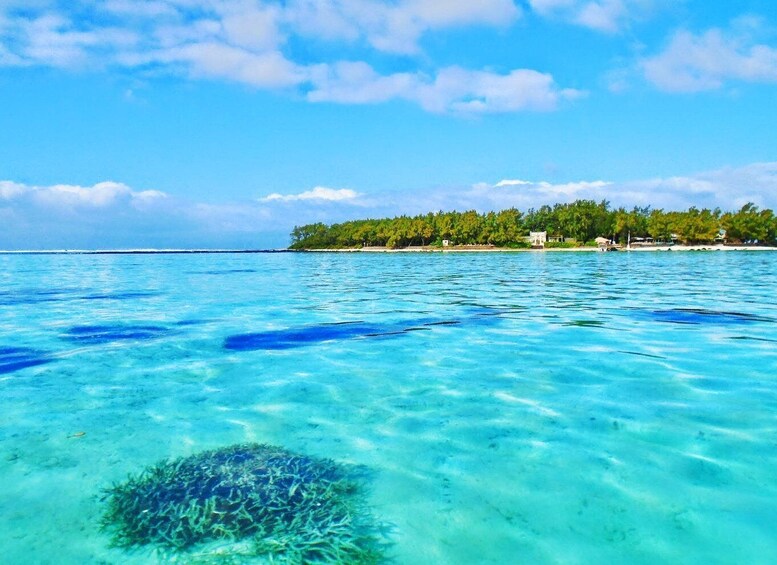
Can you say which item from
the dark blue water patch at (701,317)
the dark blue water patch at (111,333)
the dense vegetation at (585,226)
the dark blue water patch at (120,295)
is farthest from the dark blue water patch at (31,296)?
the dense vegetation at (585,226)

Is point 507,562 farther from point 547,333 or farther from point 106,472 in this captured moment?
point 547,333

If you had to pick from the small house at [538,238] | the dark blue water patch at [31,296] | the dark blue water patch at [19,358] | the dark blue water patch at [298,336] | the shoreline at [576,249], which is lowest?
the dark blue water patch at [31,296]

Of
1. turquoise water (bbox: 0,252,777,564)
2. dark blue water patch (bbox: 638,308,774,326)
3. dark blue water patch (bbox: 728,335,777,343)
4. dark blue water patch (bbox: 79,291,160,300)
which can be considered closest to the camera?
turquoise water (bbox: 0,252,777,564)

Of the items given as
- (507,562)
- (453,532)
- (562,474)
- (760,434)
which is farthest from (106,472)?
(760,434)

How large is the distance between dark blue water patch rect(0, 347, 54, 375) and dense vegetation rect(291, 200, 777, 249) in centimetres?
13375

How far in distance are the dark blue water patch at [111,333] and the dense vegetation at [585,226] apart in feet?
430

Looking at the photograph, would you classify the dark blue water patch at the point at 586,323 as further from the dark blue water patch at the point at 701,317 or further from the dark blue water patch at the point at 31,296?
the dark blue water patch at the point at 31,296

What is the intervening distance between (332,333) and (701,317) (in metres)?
9.38

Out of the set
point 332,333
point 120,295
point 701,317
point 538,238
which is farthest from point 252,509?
point 538,238

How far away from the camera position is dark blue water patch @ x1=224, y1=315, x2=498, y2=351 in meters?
10.7

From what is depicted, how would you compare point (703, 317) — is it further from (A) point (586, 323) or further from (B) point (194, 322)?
(B) point (194, 322)

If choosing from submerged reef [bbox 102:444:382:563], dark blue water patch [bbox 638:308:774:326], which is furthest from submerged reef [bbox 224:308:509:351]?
submerged reef [bbox 102:444:382:563]

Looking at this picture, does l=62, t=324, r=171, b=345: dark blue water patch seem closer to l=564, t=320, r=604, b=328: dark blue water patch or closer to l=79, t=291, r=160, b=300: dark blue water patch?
l=79, t=291, r=160, b=300: dark blue water patch

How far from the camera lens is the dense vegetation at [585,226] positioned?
130250mm
